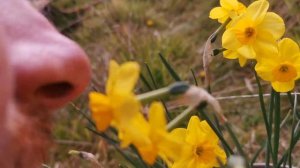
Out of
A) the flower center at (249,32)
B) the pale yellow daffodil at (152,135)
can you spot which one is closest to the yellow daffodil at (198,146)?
the flower center at (249,32)

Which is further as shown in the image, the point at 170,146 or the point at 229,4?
the point at 229,4

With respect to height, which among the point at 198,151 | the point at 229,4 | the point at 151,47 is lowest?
the point at 151,47

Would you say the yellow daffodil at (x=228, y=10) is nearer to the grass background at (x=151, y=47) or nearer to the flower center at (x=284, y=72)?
the flower center at (x=284, y=72)

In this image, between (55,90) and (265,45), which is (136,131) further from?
(265,45)

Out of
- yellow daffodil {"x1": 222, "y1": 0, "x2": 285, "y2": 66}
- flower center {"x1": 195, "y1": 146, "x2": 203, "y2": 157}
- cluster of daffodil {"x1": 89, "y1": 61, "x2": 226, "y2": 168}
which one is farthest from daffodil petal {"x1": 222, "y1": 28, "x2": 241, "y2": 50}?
cluster of daffodil {"x1": 89, "y1": 61, "x2": 226, "y2": 168}

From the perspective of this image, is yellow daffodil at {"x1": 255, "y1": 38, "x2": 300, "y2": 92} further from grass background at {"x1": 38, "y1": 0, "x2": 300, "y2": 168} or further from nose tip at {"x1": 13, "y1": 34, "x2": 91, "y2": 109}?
grass background at {"x1": 38, "y1": 0, "x2": 300, "y2": 168}

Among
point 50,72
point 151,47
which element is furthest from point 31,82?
point 151,47
